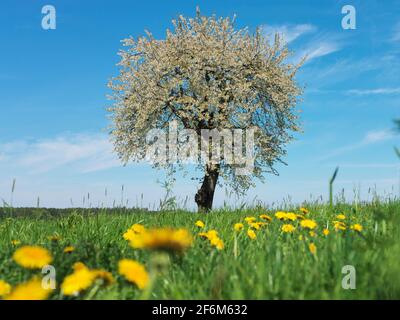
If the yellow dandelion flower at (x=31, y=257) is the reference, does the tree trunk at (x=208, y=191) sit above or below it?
above

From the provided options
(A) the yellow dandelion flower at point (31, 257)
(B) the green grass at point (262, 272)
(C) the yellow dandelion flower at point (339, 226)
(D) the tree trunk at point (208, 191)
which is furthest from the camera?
(D) the tree trunk at point (208, 191)

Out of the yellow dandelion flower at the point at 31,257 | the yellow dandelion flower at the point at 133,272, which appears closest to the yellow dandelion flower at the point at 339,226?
the yellow dandelion flower at the point at 133,272

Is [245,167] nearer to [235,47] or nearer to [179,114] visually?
[179,114]

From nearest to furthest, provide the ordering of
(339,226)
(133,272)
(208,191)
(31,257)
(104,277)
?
(133,272)
(104,277)
(31,257)
(339,226)
(208,191)

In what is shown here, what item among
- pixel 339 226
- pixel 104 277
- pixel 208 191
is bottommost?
pixel 104 277

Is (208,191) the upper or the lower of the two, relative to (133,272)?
upper

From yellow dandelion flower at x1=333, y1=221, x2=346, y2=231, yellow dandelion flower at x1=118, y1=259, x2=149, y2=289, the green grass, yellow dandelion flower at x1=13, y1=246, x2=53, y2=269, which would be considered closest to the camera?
yellow dandelion flower at x1=118, y1=259, x2=149, y2=289

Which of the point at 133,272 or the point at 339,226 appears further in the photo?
the point at 339,226

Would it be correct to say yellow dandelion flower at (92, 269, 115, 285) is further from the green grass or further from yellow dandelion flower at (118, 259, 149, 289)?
yellow dandelion flower at (118, 259, 149, 289)

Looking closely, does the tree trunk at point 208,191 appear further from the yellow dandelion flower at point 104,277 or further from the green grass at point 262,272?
the yellow dandelion flower at point 104,277

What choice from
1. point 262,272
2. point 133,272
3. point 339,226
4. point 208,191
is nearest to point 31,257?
point 133,272

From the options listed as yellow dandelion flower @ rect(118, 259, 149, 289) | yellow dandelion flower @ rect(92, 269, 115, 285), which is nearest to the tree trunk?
yellow dandelion flower @ rect(92, 269, 115, 285)

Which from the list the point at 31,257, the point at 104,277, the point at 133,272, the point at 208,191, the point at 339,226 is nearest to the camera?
the point at 133,272

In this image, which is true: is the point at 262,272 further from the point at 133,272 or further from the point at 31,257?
the point at 31,257
